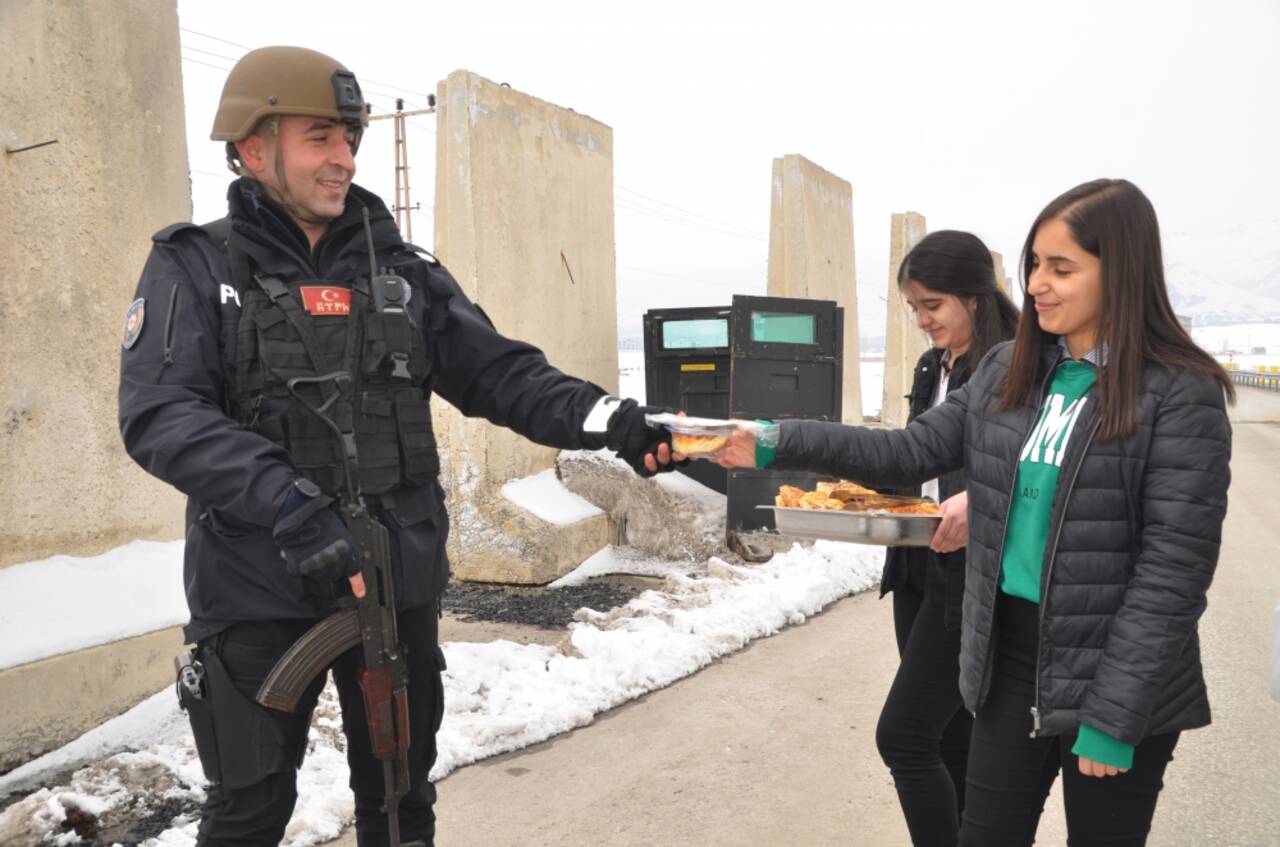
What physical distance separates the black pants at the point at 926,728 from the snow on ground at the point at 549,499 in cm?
572

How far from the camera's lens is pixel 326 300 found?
2.69 m

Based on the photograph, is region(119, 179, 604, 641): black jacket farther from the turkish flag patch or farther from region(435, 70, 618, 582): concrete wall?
region(435, 70, 618, 582): concrete wall

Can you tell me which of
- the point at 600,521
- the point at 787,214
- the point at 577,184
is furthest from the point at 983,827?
the point at 787,214

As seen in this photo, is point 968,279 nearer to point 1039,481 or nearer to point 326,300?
point 1039,481

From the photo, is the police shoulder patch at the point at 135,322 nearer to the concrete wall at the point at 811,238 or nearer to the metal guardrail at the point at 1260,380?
the concrete wall at the point at 811,238

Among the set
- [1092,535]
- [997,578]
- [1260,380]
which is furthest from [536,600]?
[1260,380]

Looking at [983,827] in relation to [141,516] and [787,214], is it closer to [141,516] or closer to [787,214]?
[141,516]

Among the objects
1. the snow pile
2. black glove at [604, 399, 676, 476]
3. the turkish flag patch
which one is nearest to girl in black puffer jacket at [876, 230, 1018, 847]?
black glove at [604, 399, 676, 476]

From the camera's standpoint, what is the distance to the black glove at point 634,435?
3.12 m

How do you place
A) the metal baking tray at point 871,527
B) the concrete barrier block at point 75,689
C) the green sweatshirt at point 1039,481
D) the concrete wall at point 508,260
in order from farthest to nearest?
the concrete wall at point 508,260, the concrete barrier block at point 75,689, the metal baking tray at point 871,527, the green sweatshirt at point 1039,481

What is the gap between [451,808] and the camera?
4141 mm

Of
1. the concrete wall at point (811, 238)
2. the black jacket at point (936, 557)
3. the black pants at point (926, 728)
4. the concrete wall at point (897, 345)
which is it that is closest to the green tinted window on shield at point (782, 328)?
the concrete wall at point (811, 238)

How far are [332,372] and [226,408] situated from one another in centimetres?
28

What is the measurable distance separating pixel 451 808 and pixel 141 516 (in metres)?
2.06
